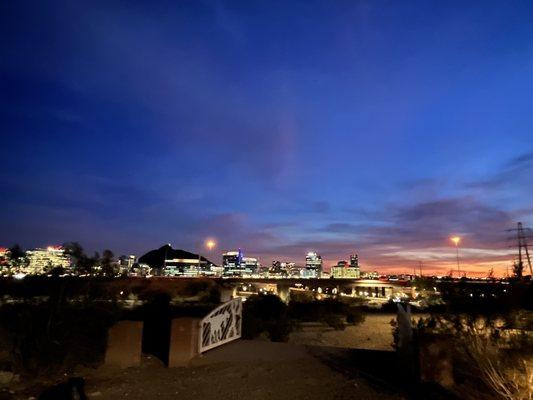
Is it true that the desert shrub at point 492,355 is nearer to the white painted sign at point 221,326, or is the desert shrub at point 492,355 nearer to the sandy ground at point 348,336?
the white painted sign at point 221,326

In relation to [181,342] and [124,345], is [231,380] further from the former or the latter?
[124,345]

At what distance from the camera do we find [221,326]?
1300 centimetres

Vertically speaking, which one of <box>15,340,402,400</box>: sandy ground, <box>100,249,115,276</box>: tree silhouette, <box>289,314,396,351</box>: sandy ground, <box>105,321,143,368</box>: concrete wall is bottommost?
<box>289,314,396,351</box>: sandy ground

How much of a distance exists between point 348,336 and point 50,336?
14586 mm

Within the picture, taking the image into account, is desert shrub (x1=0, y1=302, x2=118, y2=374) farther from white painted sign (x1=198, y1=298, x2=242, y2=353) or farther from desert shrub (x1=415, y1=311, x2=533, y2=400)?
desert shrub (x1=415, y1=311, x2=533, y2=400)

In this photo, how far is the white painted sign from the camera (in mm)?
11812

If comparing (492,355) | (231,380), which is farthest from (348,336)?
(492,355)

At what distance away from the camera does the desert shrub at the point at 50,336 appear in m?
9.59

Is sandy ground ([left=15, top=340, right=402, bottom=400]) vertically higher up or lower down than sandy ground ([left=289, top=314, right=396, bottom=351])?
higher up

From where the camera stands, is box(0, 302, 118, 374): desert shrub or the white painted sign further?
the white painted sign

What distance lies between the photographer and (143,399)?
8.19m

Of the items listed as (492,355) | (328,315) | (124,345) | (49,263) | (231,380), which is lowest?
(231,380)

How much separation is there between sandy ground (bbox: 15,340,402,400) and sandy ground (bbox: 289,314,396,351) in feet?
22.6

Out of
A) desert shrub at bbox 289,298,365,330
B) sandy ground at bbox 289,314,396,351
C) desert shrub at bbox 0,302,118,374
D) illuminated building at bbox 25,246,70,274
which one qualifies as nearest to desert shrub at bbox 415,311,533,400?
sandy ground at bbox 289,314,396,351
